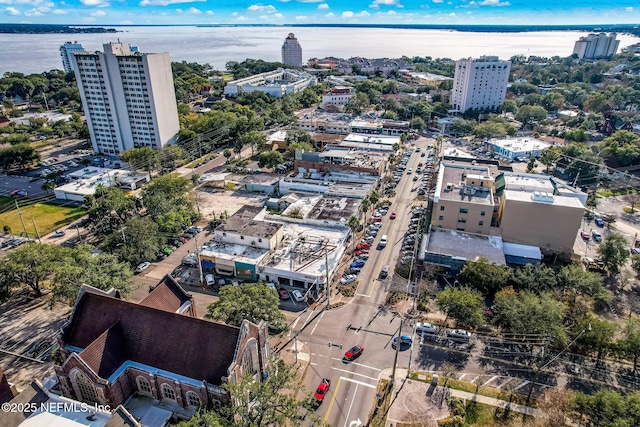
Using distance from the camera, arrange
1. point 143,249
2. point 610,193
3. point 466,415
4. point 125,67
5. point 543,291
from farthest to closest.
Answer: point 125,67, point 610,193, point 143,249, point 543,291, point 466,415

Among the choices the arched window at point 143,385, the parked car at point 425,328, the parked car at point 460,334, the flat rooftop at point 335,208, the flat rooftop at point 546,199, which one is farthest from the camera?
the flat rooftop at point 335,208

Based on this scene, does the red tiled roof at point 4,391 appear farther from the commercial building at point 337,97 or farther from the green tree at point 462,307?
the commercial building at point 337,97

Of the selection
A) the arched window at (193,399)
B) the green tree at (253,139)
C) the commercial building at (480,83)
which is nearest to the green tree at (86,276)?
the arched window at (193,399)


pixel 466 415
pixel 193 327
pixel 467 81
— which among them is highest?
pixel 467 81

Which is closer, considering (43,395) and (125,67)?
(43,395)

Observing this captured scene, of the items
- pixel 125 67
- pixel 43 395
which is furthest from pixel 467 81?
pixel 43 395

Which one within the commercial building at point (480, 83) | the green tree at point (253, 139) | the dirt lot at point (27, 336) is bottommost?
the dirt lot at point (27, 336)

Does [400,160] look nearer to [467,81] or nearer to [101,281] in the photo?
[467,81]

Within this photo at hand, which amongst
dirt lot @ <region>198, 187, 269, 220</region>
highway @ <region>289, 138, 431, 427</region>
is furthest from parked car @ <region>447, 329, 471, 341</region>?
dirt lot @ <region>198, 187, 269, 220</region>
